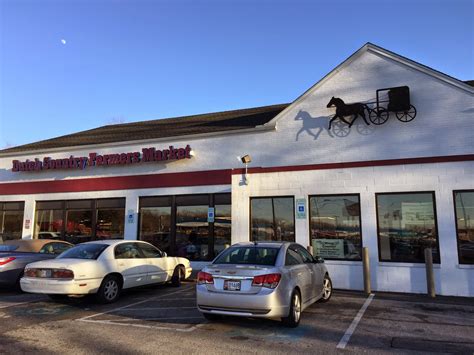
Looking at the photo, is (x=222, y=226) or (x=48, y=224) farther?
(x=48, y=224)

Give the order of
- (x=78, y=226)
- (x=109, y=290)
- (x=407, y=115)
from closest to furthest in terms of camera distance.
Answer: (x=109, y=290), (x=407, y=115), (x=78, y=226)

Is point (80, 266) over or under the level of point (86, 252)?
under

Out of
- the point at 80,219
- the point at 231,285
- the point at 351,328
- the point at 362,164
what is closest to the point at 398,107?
the point at 362,164

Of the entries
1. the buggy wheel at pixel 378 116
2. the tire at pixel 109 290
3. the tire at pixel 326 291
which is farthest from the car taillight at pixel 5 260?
the buggy wheel at pixel 378 116

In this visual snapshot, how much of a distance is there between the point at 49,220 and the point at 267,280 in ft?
48.6

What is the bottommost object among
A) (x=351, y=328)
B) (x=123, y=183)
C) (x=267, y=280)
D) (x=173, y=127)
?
(x=351, y=328)

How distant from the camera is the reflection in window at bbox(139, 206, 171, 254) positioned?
52.9ft

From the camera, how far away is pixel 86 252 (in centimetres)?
984

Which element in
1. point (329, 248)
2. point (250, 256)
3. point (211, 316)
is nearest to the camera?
point (211, 316)

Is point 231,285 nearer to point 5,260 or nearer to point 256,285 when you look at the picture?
point 256,285

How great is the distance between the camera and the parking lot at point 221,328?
20.2ft

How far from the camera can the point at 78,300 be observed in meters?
9.95

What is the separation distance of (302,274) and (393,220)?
552cm

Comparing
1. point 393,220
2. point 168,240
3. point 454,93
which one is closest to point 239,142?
point 168,240
